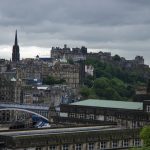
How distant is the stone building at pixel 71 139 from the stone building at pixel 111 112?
1096cm

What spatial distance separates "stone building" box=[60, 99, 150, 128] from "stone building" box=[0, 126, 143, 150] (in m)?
11.0

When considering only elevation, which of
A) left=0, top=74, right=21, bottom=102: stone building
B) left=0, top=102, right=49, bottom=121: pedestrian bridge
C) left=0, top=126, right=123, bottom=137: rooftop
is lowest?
left=0, top=102, right=49, bottom=121: pedestrian bridge

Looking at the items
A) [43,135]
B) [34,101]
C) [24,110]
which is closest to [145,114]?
[43,135]

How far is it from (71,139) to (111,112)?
21655 millimetres

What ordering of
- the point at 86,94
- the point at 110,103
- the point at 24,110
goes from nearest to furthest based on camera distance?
the point at 110,103, the point at 24,110, the point at 86,94

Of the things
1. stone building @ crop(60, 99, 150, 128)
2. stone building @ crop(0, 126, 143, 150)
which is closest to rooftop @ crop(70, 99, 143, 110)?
stone building @ crop(60, 99, 150, 128)

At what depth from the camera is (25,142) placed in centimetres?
4994

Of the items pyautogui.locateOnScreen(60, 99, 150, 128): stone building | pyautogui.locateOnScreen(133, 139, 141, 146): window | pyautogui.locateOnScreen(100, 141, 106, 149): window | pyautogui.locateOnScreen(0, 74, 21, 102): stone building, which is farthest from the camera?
pyautogui.locateOnScreen(0, 74, 21, 102): stone building

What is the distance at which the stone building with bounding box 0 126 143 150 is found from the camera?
50.0m

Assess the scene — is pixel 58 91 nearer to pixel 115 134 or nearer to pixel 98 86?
pixel 98 86

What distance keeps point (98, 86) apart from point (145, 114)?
121506 millimetres

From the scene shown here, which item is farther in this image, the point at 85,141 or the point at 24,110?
the point at 24,110

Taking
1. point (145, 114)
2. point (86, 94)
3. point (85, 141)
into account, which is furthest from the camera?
point (86, 94)

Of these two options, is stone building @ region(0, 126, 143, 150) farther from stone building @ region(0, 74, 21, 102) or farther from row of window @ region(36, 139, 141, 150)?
stone building @ region(0, 74, 21, 102)
